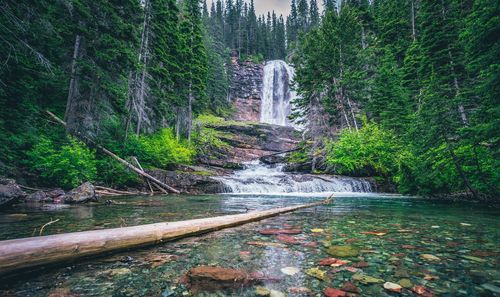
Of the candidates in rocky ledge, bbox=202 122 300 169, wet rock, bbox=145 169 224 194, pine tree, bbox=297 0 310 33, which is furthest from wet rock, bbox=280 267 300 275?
pine tree, bbox=297 0 310 33

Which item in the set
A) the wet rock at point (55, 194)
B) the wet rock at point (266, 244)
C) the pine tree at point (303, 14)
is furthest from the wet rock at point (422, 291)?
the pine tree at point (303, 14)

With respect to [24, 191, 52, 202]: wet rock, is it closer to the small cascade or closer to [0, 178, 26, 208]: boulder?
[0, 178, 26, 208]: boulder

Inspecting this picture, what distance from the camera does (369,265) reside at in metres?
2.35

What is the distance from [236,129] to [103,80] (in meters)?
26.7

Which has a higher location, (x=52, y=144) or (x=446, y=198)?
(x=52, y=144)

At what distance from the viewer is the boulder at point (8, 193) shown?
18.8 feet

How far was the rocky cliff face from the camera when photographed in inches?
2245

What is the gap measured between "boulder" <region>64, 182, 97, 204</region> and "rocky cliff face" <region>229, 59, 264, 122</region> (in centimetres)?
4717

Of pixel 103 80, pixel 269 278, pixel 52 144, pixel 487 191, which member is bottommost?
pixel 269 278

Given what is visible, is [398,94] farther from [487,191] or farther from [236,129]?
[236,129]

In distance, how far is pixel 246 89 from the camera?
62.0 meters

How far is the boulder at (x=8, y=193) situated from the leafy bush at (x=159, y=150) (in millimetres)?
8427

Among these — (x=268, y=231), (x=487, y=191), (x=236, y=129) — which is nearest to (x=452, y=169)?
(x=487, y=191)

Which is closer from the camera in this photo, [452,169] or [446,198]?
[452,169]
